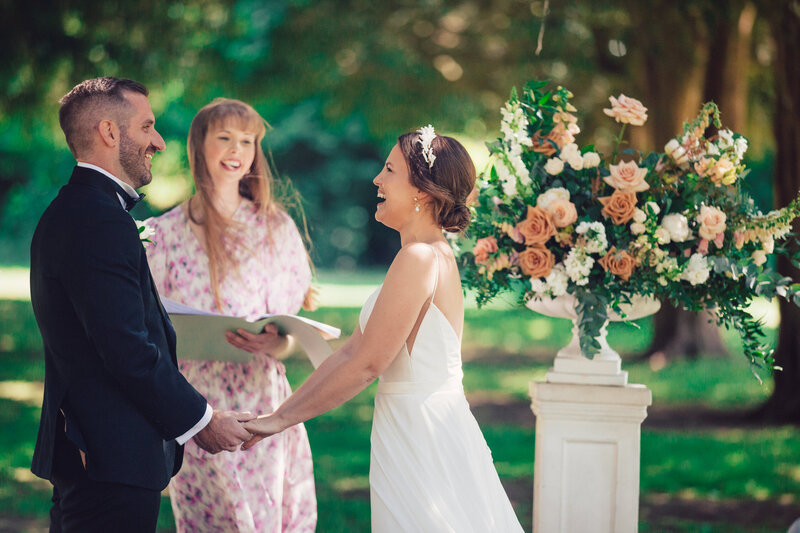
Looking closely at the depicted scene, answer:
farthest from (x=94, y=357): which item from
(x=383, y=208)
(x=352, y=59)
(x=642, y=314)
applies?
(x=352, y=59)

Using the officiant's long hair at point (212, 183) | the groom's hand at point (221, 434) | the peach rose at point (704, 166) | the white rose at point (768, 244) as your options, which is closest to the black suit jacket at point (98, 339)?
the groom's hand at point (221, 434)

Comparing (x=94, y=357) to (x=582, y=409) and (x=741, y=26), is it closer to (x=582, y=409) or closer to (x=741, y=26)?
(x=582, y=409)

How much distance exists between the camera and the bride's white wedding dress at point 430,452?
3133mm

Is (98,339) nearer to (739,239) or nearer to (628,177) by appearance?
(628,177)

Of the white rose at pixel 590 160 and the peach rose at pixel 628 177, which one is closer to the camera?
the peach rose at pixel 628 177

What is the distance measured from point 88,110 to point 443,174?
1218mm

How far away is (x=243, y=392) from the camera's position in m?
4.09

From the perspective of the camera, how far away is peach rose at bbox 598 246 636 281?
12.2 feet

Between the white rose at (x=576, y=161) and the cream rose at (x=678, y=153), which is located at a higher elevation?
the cream rose at (x=678, y=153)

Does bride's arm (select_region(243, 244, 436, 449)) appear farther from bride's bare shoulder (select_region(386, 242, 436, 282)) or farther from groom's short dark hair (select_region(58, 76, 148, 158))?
groom's short dark hair (select_region(58, 76, 148, 158))

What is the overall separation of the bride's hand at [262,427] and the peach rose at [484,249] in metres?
1.20

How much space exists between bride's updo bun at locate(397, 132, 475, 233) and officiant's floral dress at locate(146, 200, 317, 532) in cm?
114

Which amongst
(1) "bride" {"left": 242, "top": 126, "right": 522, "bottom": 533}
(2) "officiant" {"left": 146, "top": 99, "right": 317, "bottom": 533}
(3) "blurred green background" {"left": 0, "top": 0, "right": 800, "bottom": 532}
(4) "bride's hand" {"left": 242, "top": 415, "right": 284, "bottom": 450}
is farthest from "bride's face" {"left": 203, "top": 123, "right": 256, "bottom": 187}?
(3) "blurred green background" {"left": 0, "top": 0, "right": 800, "bottom": 532}

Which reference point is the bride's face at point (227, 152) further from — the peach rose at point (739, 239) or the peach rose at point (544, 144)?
the peach rose at point (739, 239)
